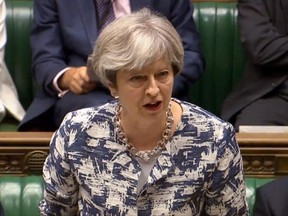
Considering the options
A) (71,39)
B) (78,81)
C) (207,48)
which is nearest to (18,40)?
(71,39)

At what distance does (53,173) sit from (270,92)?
969 mm

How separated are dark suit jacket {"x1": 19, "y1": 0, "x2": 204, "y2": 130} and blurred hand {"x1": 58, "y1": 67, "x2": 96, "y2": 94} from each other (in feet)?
0.15

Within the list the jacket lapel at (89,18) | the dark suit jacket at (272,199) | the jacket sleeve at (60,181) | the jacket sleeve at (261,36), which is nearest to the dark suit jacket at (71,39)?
the jacket lapel at (89,18)

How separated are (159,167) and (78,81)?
0.72 m

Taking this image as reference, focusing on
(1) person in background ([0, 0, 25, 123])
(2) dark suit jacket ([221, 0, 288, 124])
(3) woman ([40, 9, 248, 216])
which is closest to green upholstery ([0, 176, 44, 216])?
(3) woman ([40, 9, 248, 216])

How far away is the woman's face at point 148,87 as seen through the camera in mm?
1314

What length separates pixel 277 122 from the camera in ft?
7.18

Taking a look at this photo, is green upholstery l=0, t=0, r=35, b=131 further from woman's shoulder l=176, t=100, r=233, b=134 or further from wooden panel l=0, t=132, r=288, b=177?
woman's shoulder l=176, t=100, r=233, b=134

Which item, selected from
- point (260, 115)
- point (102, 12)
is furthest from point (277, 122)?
point (102, 12)

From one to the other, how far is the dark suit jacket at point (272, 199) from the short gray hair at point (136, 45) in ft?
1.38

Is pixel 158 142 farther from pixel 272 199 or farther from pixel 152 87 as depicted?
pixel 272 199

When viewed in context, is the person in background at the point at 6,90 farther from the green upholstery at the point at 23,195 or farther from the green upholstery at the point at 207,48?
the green upholstery at the point at 23,195

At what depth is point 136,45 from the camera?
1.31 meters

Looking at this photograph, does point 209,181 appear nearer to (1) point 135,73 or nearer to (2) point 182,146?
(2) point 182,146
